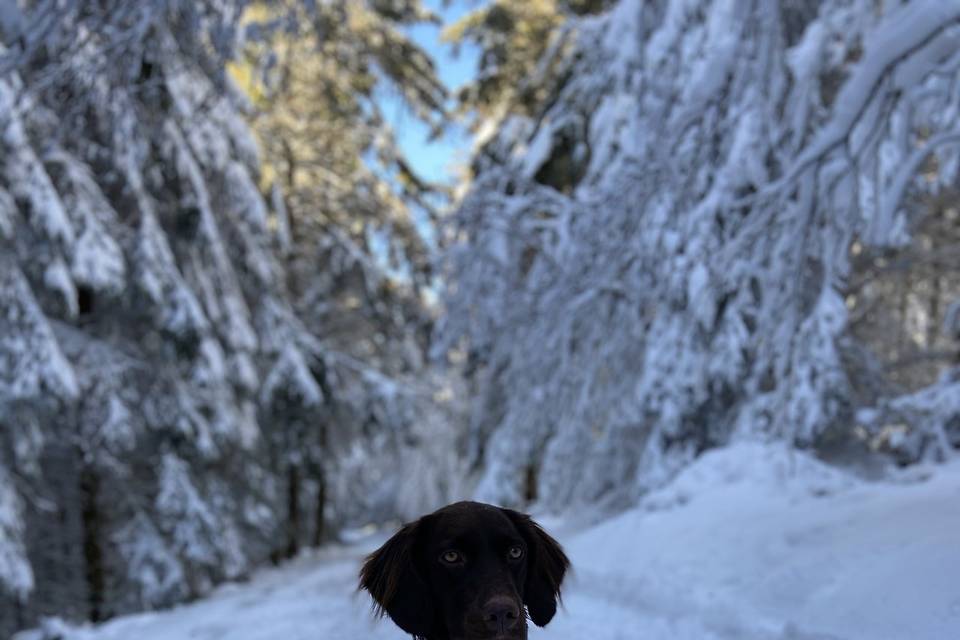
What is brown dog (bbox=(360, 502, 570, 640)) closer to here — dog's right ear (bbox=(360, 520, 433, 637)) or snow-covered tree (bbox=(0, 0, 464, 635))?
dog's right ear (bbox=(360, 520, 433, 637))

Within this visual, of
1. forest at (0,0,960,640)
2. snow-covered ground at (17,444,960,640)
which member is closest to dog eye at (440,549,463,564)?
snow-covered ground at (17,444,960,640)

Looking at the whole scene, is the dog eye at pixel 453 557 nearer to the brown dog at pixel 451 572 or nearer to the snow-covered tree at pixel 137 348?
the brown dog at pixel 451 572

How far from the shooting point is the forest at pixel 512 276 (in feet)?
16.3

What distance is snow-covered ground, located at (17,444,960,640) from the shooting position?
408cm

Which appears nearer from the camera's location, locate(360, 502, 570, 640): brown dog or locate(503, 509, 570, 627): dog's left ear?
locate(360, 502, 570, 640): brown dog

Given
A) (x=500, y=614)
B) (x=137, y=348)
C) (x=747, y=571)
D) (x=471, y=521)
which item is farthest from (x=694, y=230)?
(x=137, y=348)

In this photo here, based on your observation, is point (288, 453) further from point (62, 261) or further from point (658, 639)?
point (658, 639)

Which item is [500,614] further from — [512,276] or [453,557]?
[512,276]

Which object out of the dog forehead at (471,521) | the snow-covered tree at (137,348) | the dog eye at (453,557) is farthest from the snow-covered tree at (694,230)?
the snow-covered tree at (137,348)

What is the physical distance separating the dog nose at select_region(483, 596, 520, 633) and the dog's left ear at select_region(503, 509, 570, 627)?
0.48 meters

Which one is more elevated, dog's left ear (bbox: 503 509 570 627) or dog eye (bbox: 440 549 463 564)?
dog eye (bbox: 440 549 463 564)

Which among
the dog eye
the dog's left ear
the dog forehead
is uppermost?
the dog forehead

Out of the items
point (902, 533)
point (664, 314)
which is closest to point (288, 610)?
point (664, 314)

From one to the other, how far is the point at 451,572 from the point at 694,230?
344cm
